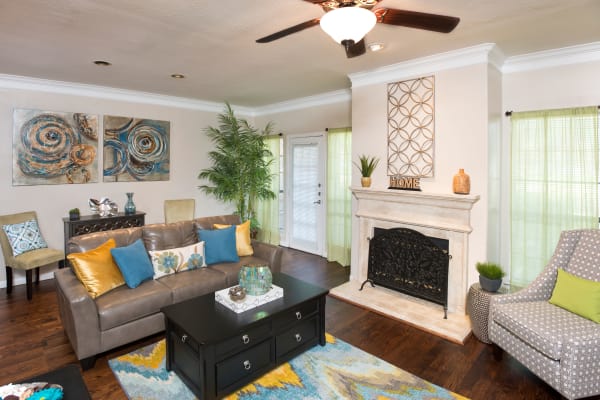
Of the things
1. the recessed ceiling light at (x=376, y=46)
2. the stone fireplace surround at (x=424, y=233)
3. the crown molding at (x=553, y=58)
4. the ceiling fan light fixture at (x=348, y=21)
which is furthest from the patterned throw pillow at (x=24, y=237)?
the crown molding at (x=553, y=58)

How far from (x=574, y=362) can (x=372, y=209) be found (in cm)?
236

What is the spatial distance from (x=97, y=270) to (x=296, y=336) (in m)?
1.69

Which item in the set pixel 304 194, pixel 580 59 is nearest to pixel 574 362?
pixel 580 59

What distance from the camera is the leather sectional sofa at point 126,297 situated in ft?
8.14

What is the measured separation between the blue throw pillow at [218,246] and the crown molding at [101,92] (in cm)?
275

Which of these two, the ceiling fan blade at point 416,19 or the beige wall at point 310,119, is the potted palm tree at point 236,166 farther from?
the ceiling fan blade at point 416,19

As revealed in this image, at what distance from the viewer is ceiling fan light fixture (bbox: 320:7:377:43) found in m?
1.67

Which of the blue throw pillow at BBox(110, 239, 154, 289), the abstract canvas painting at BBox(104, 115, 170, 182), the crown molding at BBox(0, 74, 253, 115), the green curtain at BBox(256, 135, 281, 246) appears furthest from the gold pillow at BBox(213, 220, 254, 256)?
the crown molding at BBox(0, 74, 253, 115)

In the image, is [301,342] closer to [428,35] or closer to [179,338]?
[179,338]

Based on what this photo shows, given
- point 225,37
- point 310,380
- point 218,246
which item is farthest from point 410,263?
point 225,37

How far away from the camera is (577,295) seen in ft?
7.77

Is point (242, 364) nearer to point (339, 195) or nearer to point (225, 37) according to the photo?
point (225, 37)

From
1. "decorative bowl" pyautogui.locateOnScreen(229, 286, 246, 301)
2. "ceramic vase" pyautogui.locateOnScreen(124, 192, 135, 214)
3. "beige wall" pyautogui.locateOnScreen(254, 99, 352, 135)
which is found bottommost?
"decorative bowl" pyautogui.locateOnScreen(229, 286, 246, 301)

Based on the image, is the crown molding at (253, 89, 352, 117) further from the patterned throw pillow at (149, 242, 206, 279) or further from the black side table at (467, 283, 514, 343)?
the black side table at (467, 283, 514, 343)
